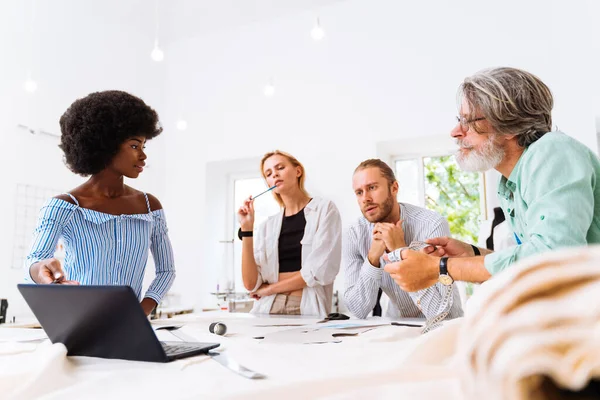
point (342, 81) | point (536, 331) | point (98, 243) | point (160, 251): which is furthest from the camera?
point (342, 81)

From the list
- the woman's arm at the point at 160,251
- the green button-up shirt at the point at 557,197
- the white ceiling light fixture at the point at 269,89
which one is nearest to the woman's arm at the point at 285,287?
the woman's arm at the point at 160,251

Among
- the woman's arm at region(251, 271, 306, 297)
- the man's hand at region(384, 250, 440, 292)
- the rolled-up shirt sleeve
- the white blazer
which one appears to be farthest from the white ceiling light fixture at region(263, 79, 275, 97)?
the man's hand at region(384, 250, 440, 292)

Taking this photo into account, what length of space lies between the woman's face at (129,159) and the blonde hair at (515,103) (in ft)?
3.36

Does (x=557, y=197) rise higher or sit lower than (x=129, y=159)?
lower

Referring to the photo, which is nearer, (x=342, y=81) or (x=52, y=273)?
(x=52, y=273)

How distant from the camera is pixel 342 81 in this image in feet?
13.1

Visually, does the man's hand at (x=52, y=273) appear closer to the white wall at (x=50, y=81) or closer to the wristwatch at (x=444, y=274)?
the wristwatch at (x=444, y=274)

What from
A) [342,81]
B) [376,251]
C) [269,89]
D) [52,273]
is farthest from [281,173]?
[342,81]

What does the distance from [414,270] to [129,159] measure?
3.03 feet

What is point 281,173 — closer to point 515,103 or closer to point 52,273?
point 515,103

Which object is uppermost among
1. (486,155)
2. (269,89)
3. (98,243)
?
(269,89)

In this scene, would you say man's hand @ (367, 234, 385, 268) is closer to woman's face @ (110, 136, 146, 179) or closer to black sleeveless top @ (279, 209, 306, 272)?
black sleeveless top @ (279, 209, 306, 272)

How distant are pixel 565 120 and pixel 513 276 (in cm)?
335

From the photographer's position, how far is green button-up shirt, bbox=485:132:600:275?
3.35ft
